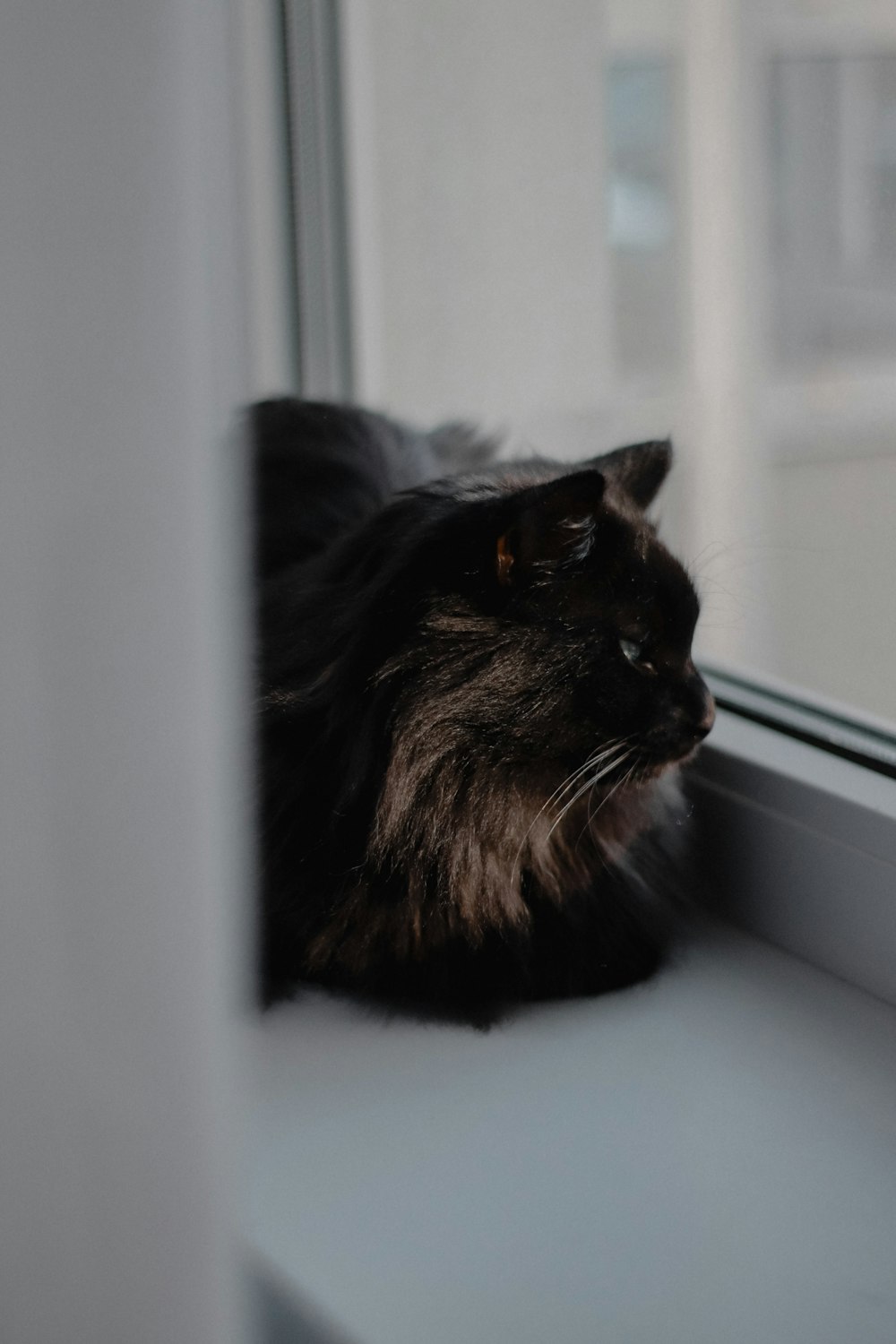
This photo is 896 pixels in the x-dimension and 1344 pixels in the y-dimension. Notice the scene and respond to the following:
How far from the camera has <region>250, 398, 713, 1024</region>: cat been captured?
0.92m

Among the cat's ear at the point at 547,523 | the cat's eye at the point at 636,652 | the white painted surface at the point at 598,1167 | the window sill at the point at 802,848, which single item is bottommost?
the white painted surface at the point at 598,1167

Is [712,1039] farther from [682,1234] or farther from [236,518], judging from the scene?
[236,518]

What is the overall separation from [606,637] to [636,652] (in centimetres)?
3

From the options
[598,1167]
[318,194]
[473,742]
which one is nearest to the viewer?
[598,1167]

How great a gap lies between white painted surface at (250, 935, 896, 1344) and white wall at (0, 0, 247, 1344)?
10.7 inches

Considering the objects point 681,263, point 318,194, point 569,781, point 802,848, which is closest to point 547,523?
point 569,781

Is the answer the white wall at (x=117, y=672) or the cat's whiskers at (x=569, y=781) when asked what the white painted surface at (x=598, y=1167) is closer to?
the cat's whiskers at (x=569, y=781)

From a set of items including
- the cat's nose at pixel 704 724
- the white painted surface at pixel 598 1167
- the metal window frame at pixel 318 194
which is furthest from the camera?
the metal window frame at pixel 318 194

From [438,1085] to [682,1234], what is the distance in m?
0.22

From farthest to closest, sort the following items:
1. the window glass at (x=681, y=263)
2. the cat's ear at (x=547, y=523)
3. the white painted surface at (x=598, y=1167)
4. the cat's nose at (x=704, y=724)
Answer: the window glass at (x=681, y=263) < the cat's nose at (x=704, y=724) < the cat's ear at (x=547, y=523) < the white painted surface at (x=598, y=1167)

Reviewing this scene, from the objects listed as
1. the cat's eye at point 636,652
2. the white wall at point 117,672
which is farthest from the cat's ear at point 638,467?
the white wall at point 117,672

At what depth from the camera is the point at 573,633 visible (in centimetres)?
94

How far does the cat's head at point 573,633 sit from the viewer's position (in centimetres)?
91

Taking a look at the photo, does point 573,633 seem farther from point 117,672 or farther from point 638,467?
point 117,672
